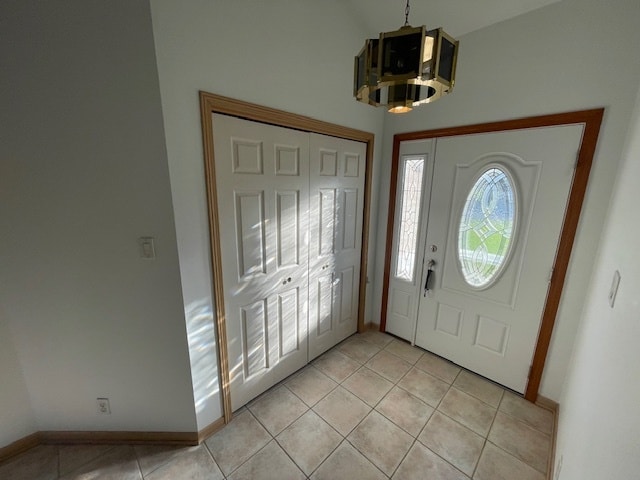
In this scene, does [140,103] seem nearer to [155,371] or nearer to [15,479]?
[155,371]

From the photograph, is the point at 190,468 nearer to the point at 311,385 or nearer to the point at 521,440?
the point at 311,385

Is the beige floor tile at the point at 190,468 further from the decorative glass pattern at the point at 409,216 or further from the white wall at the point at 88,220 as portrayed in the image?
the decorative glass pattern at the point at 409,216

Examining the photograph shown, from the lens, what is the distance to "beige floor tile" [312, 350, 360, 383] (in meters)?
2.12

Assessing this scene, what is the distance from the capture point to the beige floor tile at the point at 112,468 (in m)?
1.34

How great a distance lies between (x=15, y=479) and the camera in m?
1.32

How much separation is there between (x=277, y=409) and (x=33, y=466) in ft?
4.36

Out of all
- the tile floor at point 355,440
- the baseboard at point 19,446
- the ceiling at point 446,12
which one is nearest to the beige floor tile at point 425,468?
the tile floor at point 355,440

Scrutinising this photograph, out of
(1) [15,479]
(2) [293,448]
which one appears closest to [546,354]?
(2) [293,448]

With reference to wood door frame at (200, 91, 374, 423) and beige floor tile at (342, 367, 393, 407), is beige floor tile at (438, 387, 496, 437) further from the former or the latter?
wood door frame at (200, 91, 374, 423)

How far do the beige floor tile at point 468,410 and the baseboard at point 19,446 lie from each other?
8.36ft

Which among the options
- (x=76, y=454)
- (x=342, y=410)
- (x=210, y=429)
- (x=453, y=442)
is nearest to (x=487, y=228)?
(x=453, y=442)

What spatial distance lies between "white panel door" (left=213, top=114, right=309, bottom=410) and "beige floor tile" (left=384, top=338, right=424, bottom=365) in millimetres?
1007

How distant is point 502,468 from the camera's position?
144 cm

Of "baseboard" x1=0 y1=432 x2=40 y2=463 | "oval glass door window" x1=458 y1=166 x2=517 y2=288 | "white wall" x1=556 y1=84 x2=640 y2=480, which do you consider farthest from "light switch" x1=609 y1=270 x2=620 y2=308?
"baseboard" x1=0 y1=432 x2=40 y2=463
